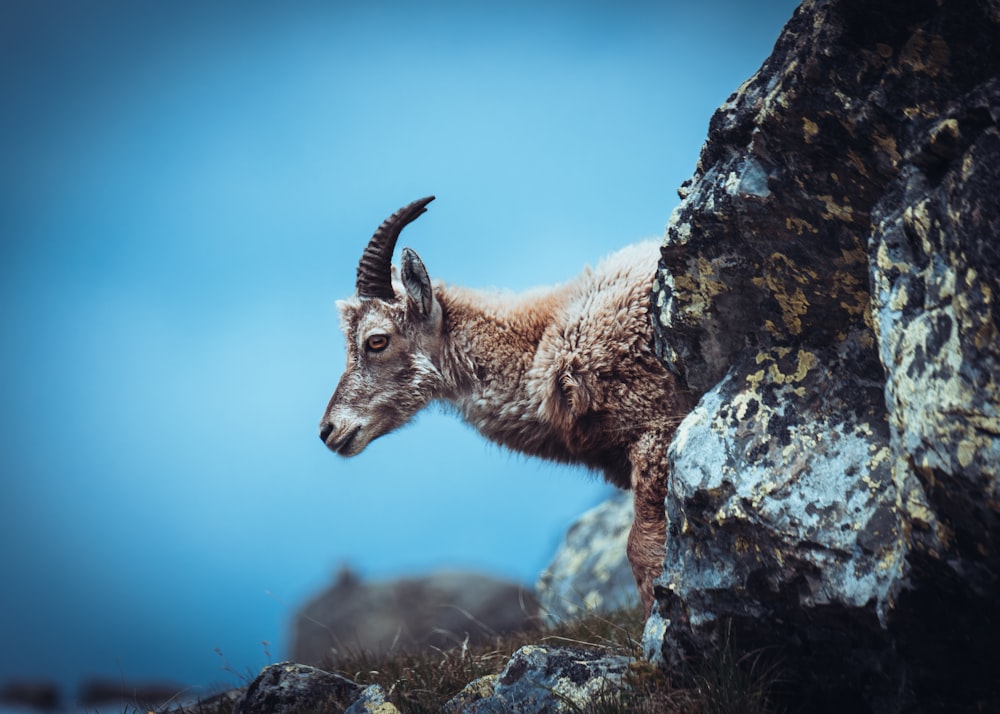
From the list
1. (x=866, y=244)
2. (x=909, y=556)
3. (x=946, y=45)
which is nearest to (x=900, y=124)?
(x=946, y=45)

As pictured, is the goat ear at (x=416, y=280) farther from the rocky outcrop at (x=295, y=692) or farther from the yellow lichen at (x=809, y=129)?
the yellow lichen at (x=809, y=129)

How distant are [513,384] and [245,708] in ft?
9.02

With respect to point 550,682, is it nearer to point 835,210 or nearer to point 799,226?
point 799,226

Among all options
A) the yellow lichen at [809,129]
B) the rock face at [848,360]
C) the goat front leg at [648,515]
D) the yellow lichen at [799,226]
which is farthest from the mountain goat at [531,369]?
the yellow lichen at [809,129]

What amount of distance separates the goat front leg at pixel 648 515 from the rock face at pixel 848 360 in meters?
1.07

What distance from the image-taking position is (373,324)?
6645 millimetres

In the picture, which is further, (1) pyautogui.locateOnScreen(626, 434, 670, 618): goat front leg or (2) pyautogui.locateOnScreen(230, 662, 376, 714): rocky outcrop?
(1) pyautogui.locateOnScreen(626, 434, 670, 618): goat front leg

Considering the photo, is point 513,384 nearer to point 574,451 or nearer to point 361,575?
point 574,451

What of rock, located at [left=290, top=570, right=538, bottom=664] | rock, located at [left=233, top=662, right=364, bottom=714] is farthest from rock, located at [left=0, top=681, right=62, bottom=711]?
rock, located at [left=233, top=662, right=364, bottom=714]

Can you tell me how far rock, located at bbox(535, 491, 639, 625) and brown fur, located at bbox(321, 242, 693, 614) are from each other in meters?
3.46

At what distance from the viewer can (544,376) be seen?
5.77 m

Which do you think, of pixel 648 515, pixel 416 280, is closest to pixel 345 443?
pixel 416 280

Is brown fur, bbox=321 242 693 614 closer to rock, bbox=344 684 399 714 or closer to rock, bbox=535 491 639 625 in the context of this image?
rock, bbox=344 684 399 714

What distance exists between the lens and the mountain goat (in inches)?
209
